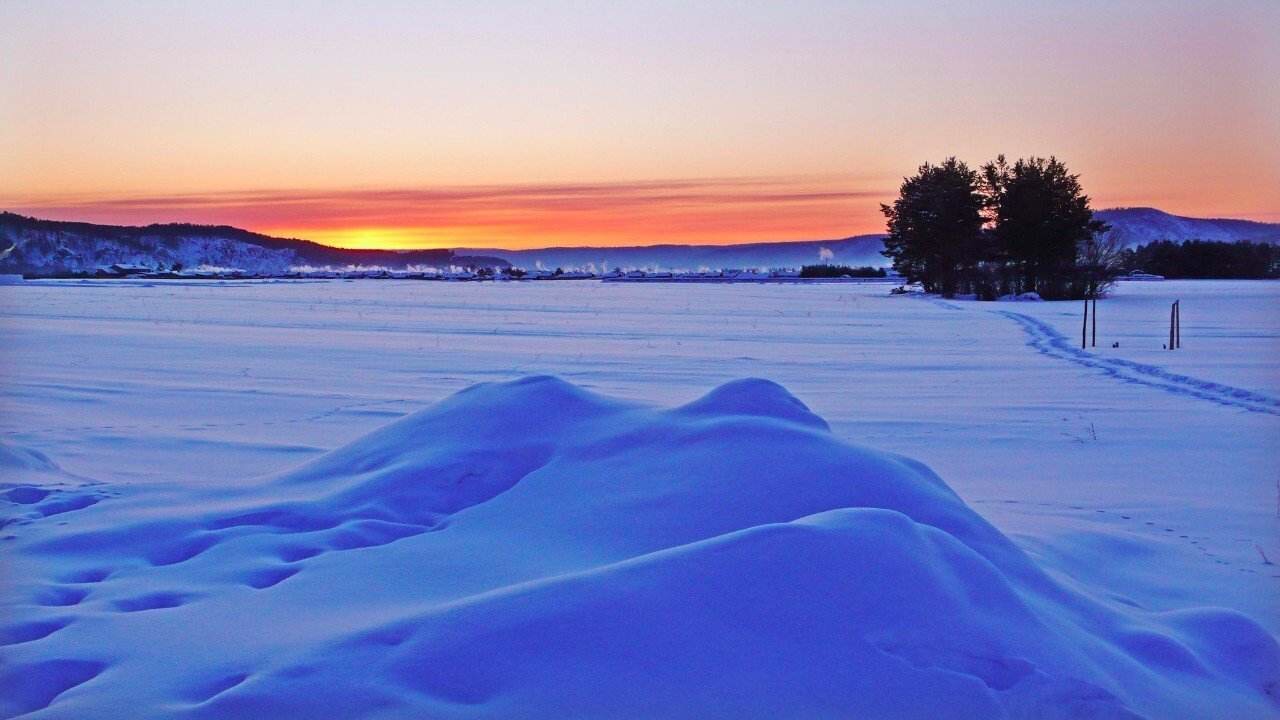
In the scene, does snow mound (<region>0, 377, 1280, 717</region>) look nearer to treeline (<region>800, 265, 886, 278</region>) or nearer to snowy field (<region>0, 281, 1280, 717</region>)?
snowy field (<region>0, 281, 1280, 717</region>)

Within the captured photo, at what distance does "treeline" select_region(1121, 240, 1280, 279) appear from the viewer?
70.0 m

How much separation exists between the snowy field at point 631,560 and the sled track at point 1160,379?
1045 millimetres

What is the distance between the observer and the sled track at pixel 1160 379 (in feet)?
36.3

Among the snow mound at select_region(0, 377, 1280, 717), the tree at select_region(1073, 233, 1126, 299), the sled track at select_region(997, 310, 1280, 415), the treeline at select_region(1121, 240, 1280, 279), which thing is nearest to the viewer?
the snow mound at select_region(0, 377, 1280, 717)

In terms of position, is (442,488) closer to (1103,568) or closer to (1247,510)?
(1103,568)

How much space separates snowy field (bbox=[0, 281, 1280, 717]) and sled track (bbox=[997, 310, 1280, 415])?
105 centimetres

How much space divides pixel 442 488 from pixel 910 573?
274cm

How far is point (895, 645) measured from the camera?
2.95 m

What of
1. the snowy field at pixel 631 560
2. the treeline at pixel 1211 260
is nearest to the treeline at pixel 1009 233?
the treeline at pixel 1211 260

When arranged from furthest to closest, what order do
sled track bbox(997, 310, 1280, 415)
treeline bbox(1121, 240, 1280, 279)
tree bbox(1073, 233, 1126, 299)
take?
treeline bbox(1121, 240, 1280, 279) → tree bbox(1073, 233, 1126, 299) → sled track bbox(997, 310, 1280, 415)

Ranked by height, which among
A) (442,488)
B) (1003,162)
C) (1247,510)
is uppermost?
(1003,162)

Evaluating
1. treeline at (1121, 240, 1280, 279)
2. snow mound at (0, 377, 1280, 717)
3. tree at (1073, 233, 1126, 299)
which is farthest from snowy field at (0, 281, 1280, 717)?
treeline at (1121, 240, 1280, 279)

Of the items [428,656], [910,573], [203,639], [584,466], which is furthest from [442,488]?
[910,573]

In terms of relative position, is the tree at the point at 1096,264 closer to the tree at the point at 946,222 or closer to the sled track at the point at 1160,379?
the tree at the point at 946,222
